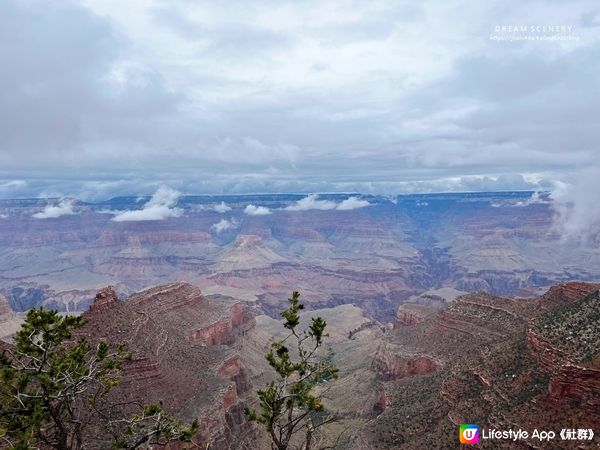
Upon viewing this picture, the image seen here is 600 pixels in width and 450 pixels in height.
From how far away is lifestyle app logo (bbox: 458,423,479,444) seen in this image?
44156 millimetres

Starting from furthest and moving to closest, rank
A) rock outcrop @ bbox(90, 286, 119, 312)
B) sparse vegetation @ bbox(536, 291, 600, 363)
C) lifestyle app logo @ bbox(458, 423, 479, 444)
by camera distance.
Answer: rock outcrop @ bbox(90, 286, 119, 312)
lifestyle app logo @ bbox(458, 423, 479, 444)
sparse vegetation @ bbox(536, 291, 600, 363)

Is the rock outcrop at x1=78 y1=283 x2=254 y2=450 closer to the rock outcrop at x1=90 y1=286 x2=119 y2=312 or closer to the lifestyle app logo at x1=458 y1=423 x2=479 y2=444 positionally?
the rock outcrop at x1=90 y1=286 x2=119 y2=312

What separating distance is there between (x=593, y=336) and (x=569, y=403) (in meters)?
8.17

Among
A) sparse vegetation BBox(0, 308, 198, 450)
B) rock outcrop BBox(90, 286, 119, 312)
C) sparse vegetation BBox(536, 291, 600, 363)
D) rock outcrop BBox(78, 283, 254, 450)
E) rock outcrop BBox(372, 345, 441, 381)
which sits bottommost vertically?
rock outcrop BBox(372, 345, 441, 381)

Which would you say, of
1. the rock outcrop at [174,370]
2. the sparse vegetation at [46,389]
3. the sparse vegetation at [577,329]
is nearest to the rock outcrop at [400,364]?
the rock outcrop at [174,370]

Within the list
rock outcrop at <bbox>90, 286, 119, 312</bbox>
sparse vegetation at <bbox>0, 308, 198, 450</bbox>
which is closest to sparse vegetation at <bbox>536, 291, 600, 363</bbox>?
sparse vegetation at <bbox>0, 308, 198, 450</bbox>

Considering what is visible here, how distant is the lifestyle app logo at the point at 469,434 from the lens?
145ft

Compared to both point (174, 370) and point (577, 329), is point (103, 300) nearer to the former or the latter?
point (174, 370)

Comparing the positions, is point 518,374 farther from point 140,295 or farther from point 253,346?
point 253,346

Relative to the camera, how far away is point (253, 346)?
436 ft

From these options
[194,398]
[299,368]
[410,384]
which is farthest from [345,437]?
[299,368]

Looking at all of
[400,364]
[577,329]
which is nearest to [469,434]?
[577,329]

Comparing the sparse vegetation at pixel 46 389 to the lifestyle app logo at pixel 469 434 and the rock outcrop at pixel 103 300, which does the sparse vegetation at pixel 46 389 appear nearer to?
the lifestyle app logo at pixel 469 434

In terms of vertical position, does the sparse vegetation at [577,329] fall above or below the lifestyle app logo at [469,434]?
above
